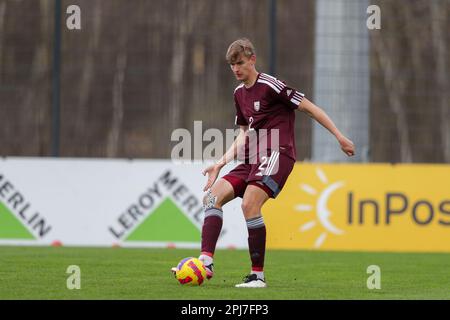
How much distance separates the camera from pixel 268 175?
867 cm

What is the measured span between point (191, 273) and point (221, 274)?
1602 millimetres

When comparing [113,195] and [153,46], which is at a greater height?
[153,46]

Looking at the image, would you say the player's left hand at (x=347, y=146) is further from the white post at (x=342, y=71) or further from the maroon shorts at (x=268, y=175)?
the white post at (x=342, y=71)

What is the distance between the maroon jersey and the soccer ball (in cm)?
107

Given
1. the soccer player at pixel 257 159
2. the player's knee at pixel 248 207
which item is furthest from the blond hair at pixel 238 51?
the player's knee at pixel 248 207

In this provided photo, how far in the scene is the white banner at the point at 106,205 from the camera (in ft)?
49.7

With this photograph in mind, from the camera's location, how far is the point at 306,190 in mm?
15492

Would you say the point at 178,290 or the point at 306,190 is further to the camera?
the point at 306,190

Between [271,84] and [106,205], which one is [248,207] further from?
[106,205]

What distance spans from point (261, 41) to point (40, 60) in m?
3.57

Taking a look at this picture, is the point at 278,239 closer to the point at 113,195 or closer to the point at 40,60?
the point at 113,195

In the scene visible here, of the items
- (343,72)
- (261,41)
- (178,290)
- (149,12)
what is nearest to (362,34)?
(343,72)

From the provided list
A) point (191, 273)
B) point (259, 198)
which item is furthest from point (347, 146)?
point (191, 273)

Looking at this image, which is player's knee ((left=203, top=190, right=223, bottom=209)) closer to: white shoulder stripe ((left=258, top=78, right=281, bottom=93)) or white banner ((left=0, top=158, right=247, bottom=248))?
white shoulder stripe ((left=258, top=78, right=281, bottom=93))
